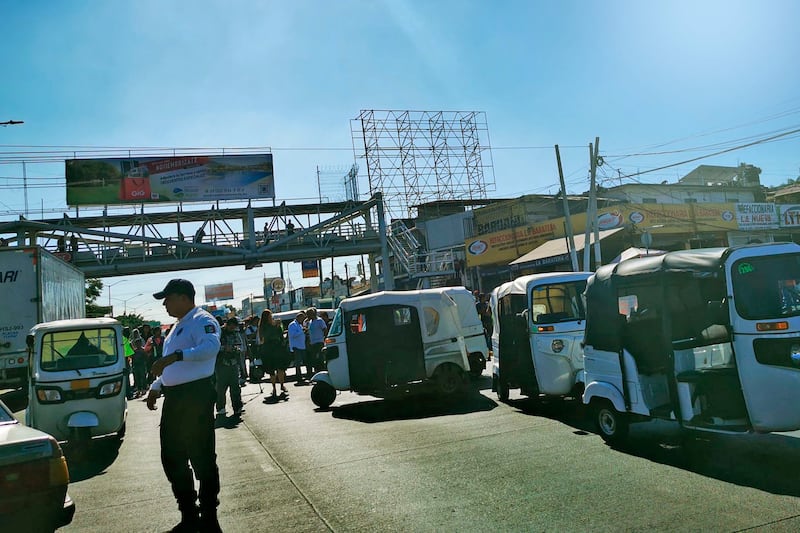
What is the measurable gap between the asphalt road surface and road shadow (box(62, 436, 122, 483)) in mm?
45

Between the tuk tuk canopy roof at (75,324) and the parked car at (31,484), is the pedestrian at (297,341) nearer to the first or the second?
the tuk tuk canopy roof at (75,324)

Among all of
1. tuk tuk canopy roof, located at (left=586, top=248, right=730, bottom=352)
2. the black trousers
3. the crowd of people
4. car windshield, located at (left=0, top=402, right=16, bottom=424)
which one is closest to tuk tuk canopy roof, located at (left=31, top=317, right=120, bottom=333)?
the crowd of people

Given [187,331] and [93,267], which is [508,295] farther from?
[93,267]

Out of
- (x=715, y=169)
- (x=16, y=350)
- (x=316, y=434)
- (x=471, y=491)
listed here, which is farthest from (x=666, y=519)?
(x=715, y=169)

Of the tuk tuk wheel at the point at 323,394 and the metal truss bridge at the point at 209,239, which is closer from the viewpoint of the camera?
the tuk tuk wheel at the point at 323,394

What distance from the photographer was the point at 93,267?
34.5 metres

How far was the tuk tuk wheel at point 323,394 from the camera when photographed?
37.7ft

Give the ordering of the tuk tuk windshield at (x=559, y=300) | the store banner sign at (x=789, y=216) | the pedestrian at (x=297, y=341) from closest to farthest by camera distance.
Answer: the tuk tuk windshield at (x=559, y=300)
the pedestrian at (x=297, y=341)
the store banner sign at (x=789, y=216)

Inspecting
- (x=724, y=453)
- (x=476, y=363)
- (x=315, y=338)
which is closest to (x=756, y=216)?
(x=476, y=363)

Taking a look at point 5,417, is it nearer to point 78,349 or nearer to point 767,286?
point 78,349

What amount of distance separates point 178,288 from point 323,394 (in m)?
6.87

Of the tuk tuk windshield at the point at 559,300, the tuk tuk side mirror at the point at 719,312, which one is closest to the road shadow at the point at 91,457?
the tuk tuk windshield at the point at 559,300

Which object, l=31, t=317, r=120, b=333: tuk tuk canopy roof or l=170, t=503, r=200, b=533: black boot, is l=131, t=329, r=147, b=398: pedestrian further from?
l=170, t=503, r=200, b=533: black boot

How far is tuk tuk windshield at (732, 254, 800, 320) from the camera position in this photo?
18.4 feet
